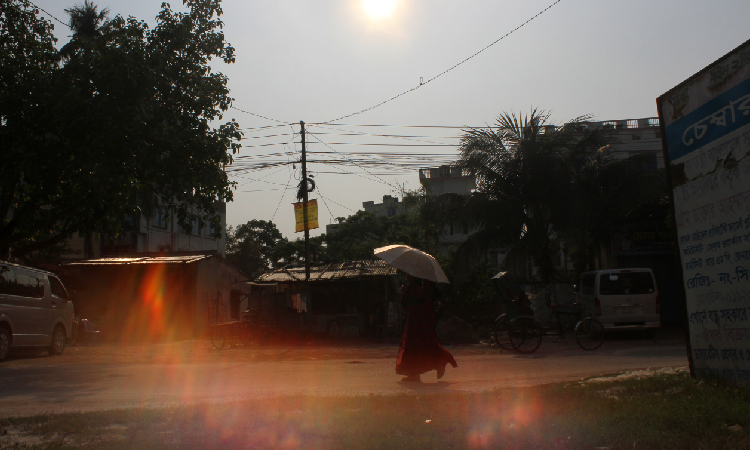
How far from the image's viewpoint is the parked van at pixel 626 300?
16031 mm

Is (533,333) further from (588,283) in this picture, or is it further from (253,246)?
(253,246)

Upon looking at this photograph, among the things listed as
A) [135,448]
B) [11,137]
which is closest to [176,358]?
[11,137]

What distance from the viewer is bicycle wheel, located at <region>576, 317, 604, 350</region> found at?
46.0 ft

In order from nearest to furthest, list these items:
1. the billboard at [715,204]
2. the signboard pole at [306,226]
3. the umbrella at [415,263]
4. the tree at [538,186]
Result: the billboard at [715,204]
the umbrella at [415,263]
the tree at [538,186]
the signboard pole at [306,226]

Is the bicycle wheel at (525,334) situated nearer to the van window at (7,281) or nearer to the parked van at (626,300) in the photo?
the parked van at (626,300)

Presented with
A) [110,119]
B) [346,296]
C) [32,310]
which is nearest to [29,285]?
[32,310]

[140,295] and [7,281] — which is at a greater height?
[7,281]

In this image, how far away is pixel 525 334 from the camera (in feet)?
46.1

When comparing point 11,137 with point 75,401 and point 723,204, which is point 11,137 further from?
point 723,204

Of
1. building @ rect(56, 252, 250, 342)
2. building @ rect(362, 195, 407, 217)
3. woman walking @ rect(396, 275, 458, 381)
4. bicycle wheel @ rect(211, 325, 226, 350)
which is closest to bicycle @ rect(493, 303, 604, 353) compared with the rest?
woman walking @ rect(396, 275, 458, 381)

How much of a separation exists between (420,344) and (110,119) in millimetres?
8740

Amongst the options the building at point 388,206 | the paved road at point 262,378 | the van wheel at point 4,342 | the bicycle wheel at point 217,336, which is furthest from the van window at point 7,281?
the building at point 388,206

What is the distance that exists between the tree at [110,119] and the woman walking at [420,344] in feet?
25.4

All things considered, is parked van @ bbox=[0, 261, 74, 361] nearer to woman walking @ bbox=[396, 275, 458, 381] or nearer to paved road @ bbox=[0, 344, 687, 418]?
paved road @ bbox=[0, 344, 687, 418]
